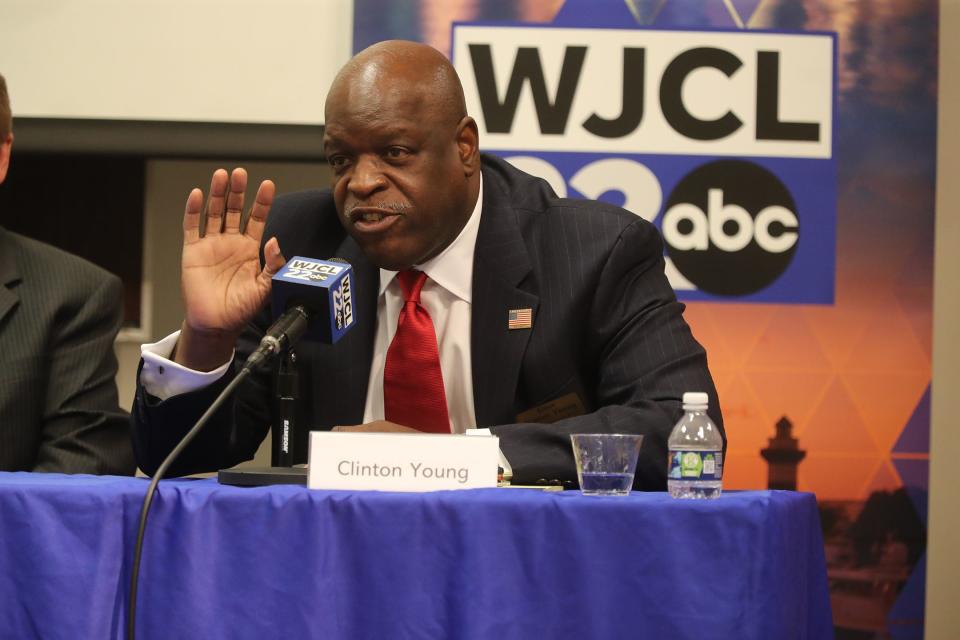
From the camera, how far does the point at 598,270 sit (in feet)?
7.73

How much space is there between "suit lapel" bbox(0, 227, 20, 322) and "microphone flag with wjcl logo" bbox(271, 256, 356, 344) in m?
0.96

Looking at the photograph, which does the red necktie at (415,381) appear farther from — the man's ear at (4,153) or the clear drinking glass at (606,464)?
the man's ear at (4,153)

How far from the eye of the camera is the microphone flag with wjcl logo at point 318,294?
1.84 m

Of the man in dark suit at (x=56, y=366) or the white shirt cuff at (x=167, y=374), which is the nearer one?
the white shirt cuff at (x=167, y=374)

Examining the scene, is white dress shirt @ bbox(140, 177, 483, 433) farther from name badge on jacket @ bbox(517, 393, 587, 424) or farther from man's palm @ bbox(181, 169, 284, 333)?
man's palm @ bbox(181, 169, 284, 333)

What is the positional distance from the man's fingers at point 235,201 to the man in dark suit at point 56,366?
0.61 meters

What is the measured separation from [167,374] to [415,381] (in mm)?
459

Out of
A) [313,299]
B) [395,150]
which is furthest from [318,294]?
[395,150]

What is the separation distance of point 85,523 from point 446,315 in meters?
0.99

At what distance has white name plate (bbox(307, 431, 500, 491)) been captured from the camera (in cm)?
162

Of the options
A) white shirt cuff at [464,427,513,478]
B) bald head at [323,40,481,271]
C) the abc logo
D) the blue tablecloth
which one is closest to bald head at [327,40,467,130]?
bald head at [323,40,481,271]

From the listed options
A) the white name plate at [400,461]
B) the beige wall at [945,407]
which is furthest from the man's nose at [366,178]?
the beige wall at [945,407]

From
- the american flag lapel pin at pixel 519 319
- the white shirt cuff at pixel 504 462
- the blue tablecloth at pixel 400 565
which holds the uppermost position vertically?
the american flag lapel pin at pixel 519 319

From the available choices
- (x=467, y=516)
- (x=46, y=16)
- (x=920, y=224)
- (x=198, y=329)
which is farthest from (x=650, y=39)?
(x=467, y=516)
